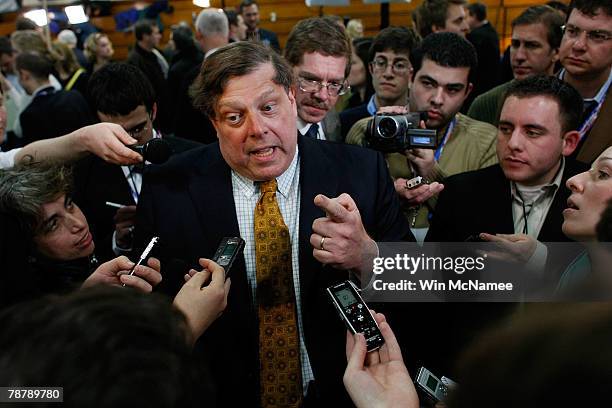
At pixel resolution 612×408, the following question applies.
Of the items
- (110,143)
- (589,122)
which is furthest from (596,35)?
(110,143)

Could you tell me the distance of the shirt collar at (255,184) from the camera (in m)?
1.55

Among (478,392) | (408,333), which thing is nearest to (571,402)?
(478,392)

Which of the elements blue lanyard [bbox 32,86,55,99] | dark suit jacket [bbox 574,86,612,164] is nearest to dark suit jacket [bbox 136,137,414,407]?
dark suit jacket [bbox 574,86,612,164]

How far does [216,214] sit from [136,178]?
745 mm

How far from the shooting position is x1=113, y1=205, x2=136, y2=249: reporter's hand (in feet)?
6.07

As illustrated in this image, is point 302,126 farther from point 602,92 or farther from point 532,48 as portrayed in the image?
point 532,48

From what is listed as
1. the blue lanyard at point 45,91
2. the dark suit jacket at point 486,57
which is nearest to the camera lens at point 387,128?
the dark suit jacket at point 486,57

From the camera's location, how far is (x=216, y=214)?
152 centimetres

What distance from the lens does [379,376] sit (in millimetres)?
1115

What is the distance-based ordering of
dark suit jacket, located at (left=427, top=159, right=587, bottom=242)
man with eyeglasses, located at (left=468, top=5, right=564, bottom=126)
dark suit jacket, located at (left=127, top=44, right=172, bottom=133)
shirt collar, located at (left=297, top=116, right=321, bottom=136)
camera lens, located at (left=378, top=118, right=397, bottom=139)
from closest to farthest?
dark suit jacket, located at (left=427, top=159, right=587, bottom=242) → camera lens, located at (left=378, top=118, right=397, bottom=139) → shirt collar, located at (left=297, top=116, right=321, bottom=136) → man with eyeglasses, located at (left=468, top=5, right=564, bottom=126) → dark suit jacket, located at (left=127, top=44, right=172, bottom=133)

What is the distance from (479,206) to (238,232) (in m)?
0.76

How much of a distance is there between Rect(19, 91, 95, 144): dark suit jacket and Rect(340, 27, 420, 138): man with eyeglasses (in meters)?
1.59

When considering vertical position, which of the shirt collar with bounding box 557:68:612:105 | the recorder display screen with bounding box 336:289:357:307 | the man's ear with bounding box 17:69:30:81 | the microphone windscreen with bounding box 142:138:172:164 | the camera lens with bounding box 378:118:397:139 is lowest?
the man's ear with bounding box 17:69:30:81

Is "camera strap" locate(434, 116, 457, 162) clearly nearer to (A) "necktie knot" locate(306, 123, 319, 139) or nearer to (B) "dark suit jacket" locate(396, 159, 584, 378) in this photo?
(B) "dark suit jacket" locate(396, 159, 584, 378)
